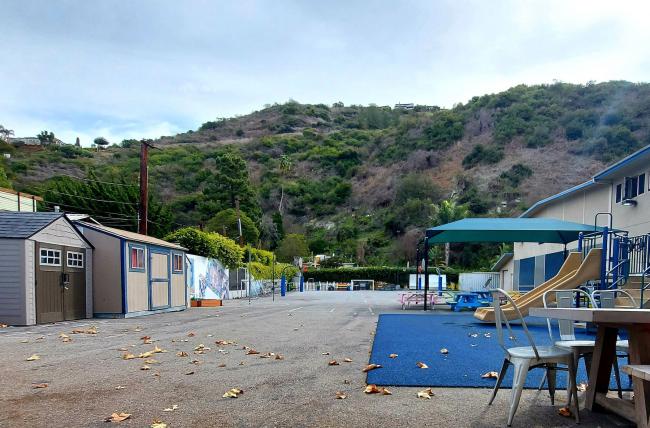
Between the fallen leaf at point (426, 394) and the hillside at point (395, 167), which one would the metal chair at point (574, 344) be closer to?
the fallen leaf at point (426, 394)

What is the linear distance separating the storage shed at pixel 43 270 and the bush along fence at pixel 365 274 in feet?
112

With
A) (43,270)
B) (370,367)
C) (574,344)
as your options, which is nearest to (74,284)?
(43,270)

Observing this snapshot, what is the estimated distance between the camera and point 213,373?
5945 mm

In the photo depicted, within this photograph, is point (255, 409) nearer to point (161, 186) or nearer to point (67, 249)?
point (67, 249)

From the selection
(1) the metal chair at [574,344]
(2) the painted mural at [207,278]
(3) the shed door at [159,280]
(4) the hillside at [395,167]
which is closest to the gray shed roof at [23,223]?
(3) the shed door at [159,280]

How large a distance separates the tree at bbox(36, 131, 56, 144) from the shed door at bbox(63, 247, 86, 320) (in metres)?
61.3

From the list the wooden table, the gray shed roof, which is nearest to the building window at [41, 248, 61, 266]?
the gray shed roof

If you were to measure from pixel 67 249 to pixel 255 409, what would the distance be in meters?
11.2

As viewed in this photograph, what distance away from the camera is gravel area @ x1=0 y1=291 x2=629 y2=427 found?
4.05m

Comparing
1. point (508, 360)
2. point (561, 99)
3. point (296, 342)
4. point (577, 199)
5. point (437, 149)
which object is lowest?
point (296, 342)

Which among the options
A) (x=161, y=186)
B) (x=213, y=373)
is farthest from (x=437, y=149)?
(x=213, y=373)

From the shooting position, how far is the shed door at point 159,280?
1650cm

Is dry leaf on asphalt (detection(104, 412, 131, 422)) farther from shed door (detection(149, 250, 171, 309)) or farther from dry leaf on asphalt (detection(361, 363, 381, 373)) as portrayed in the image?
shed door (detection(149, 250, 171, 309))

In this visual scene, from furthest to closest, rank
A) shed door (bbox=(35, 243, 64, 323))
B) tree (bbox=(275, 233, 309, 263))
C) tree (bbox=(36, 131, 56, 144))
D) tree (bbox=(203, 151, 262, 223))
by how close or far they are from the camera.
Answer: tree (bbox=(36, 131, 56, 144)) → tree (bbox=(275, 233, 309, 263)) → tree (bbox=(203, 151, 262, 223)) → shed door (bbox=(35, 243, 64, 323))
